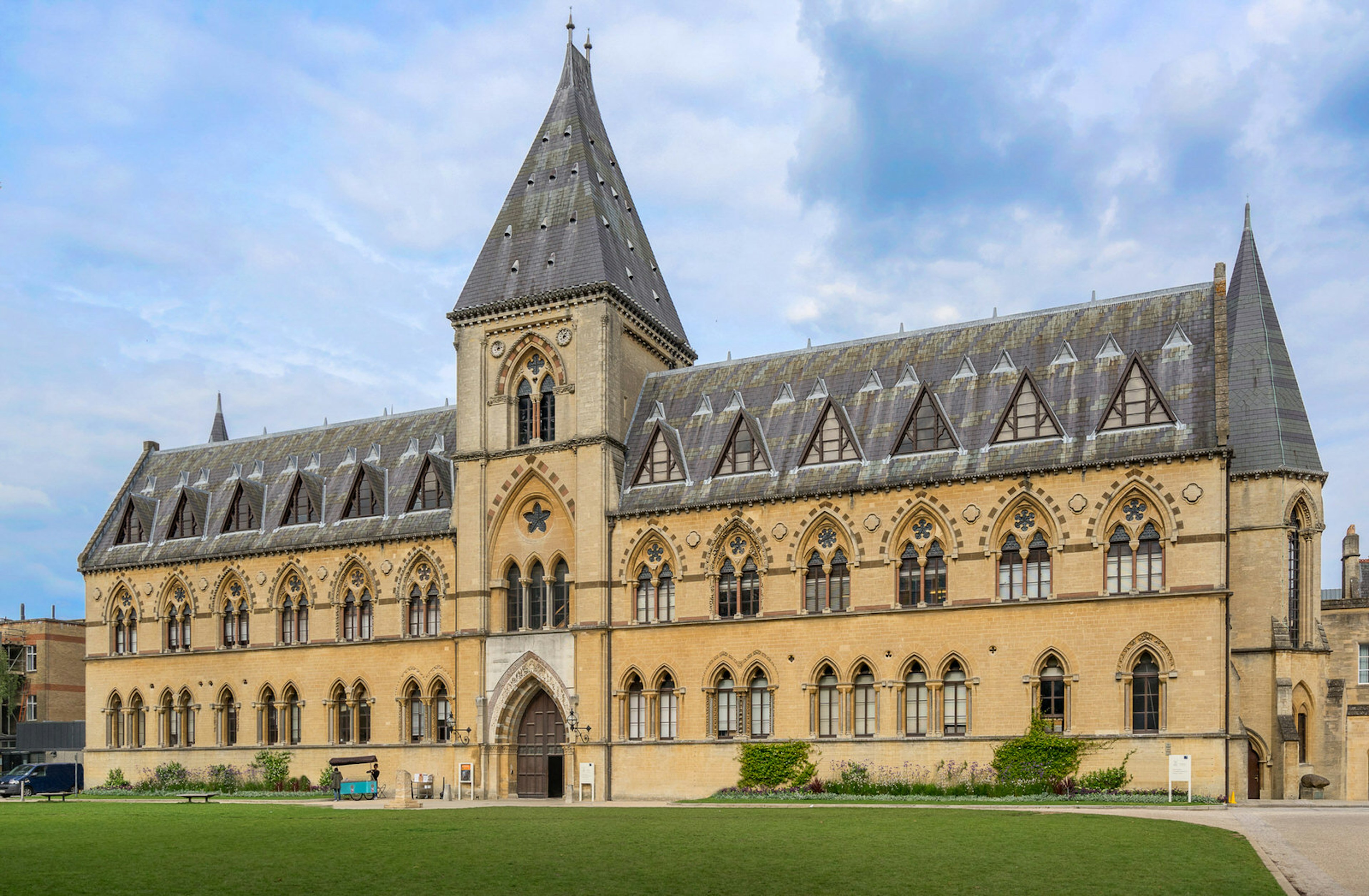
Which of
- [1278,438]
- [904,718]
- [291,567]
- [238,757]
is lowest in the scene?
[238,757]

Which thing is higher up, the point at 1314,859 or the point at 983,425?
the point at 983,425

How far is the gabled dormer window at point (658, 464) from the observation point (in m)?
45.3

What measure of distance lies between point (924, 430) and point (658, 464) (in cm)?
1007

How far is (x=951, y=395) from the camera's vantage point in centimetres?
4200

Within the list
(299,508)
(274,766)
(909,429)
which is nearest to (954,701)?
(909,429)

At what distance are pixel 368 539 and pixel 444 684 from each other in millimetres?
6976

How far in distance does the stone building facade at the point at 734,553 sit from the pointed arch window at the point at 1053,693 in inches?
5.2

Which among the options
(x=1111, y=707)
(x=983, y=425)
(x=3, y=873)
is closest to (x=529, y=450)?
(x=983, y=425)

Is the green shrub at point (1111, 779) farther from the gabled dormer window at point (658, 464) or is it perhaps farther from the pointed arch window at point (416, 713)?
the pointed arch window at point (416, 713)

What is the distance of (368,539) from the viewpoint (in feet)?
164

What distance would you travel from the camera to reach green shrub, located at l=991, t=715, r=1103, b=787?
36.8m

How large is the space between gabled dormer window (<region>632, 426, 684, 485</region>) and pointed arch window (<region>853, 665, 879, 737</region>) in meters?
10.0

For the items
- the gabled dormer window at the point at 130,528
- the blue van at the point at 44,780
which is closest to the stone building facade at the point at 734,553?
the blue van at the point at 44,780

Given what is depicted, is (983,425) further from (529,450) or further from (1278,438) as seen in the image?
(529,450)
